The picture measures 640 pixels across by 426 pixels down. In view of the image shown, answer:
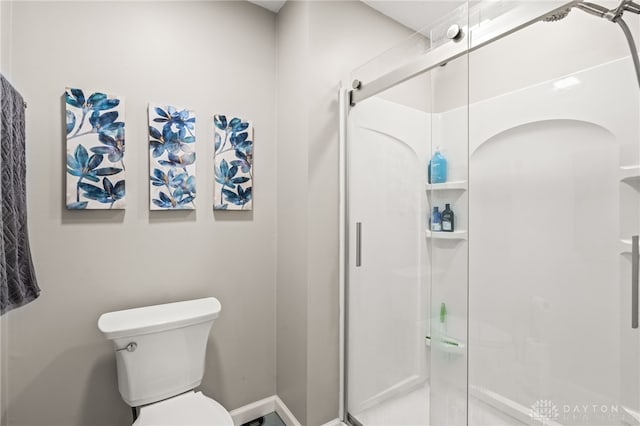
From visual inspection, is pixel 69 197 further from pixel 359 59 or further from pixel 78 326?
pixel 359 59

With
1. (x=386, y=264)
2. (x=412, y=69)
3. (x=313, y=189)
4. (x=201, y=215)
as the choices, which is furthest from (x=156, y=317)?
(x=412, y=69)

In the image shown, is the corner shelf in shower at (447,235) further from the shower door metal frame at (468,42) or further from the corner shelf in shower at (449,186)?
the shower door metal frame at (468,42)

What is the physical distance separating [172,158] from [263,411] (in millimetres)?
1527

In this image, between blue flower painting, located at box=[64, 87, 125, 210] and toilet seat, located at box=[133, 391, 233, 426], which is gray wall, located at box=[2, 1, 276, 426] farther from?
toilet seat, located at box=[133, 391, 233, 426]

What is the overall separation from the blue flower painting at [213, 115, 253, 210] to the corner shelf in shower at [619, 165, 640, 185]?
5.50ft

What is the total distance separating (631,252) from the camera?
1176 mm

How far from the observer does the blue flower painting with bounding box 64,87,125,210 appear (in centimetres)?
134

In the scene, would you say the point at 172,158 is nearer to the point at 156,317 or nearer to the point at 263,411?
the point at 156,317

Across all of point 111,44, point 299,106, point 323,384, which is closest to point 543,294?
point 323,384

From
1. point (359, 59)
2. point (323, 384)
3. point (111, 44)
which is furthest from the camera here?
point (359, 59)

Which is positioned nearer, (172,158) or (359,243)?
(172,158)

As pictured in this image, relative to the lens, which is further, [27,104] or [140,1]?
[140,1]

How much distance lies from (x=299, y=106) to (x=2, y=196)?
1.25 m

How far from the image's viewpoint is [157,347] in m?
1.33
